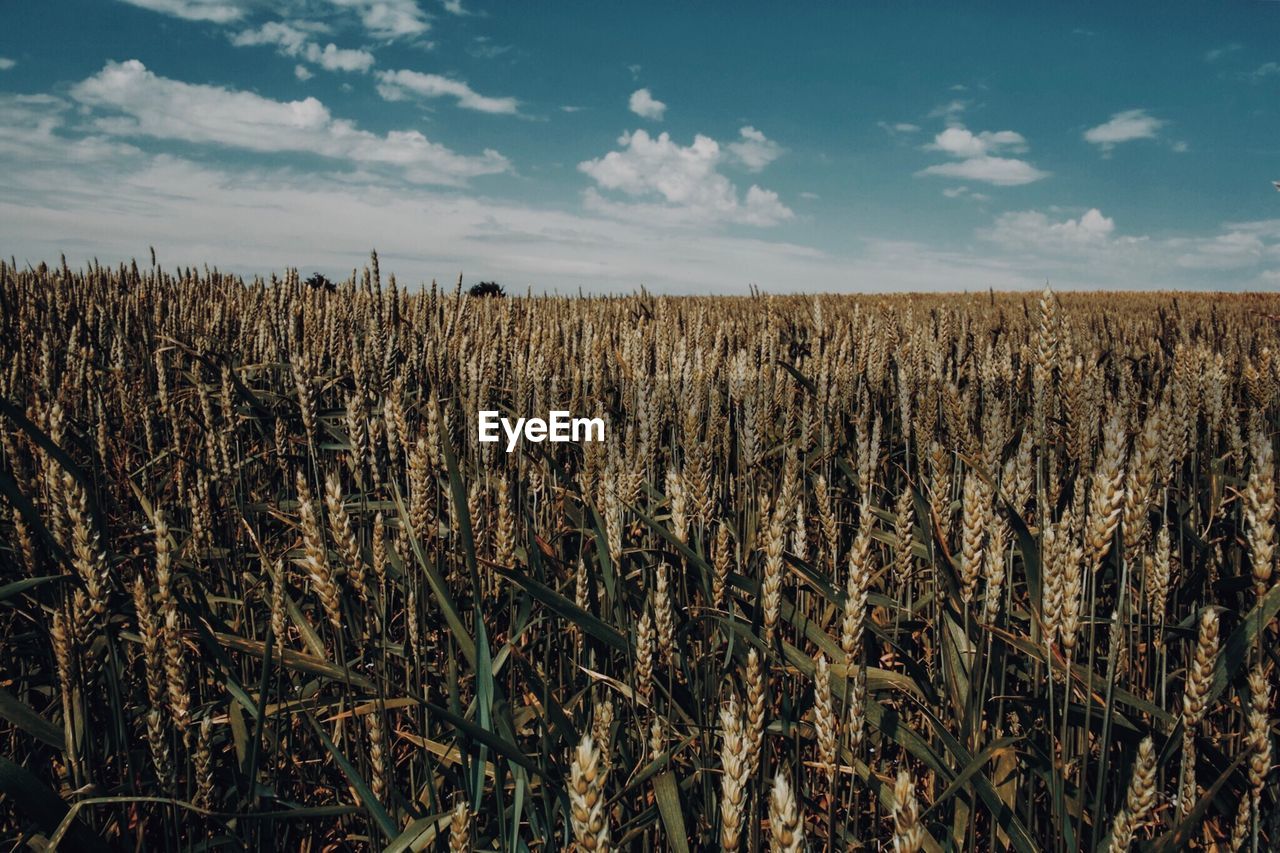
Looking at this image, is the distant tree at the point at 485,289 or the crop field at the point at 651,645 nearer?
the crop field at the point at 651,645

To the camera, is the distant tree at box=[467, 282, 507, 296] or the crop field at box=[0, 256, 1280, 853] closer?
the crop field at box=[0, 256, 1280, 853]

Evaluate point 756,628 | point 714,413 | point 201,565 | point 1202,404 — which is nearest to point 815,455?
point 714,413

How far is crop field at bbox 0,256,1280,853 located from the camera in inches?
36.9

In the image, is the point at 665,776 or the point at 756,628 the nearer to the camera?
the point at 665,776

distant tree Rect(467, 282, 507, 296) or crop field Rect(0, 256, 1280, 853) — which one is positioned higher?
distant tree Rect(467, 282, 507, 296)

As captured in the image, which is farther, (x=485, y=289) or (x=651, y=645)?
(x=485, y=289)

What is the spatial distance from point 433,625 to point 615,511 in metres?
0.67

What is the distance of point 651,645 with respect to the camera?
102cm

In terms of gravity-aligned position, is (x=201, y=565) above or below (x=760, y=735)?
below

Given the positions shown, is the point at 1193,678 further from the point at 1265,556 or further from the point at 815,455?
the point at 815,455

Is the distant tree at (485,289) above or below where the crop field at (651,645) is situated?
above

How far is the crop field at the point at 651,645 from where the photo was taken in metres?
0.94

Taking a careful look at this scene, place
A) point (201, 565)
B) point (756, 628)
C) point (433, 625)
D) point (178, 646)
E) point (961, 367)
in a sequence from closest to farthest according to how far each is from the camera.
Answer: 1. point (178, 646)
2. point (756, 628)
3. point (433, 625)
4. point (201, 565)
5. point (961, 367)

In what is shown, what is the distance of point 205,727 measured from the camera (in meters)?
1.03
